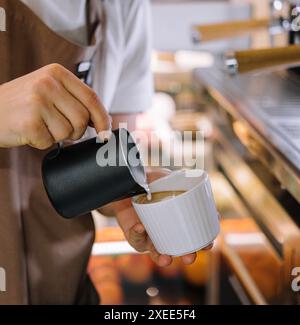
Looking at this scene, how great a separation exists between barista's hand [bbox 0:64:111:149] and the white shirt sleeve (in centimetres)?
29

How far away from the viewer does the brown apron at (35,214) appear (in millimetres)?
728

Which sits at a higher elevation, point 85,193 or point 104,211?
point 85,193

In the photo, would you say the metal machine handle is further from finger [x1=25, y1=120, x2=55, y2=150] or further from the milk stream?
finger [x1=25, y1=120, x2=55, y2=150]

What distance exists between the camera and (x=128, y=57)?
941 millimetres

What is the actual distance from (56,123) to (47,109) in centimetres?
2

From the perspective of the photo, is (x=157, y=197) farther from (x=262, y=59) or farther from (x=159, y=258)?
(x=262, y=59)

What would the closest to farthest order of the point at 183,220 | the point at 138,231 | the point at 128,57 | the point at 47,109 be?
the point at 47,109, the point at 183,220, the point at 138,231, the point at 128,57

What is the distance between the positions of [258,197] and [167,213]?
33cm

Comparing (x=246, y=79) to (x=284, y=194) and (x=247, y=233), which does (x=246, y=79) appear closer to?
(x=247, y=233)

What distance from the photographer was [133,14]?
89 cm

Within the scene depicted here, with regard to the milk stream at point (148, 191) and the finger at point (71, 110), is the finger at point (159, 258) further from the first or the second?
the finger at point (71, 110)

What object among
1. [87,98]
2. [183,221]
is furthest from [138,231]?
[87,98]

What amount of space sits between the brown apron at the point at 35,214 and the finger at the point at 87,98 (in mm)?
176
